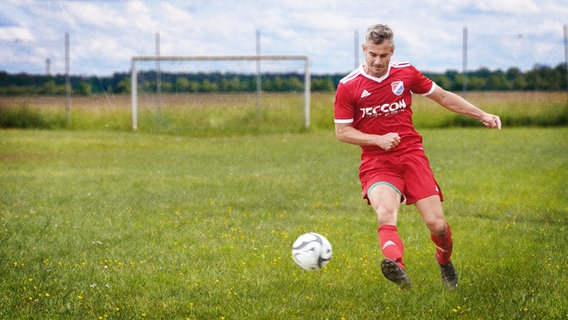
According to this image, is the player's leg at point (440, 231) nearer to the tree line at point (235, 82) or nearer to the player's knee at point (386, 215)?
the player's knee at point (386, 215)

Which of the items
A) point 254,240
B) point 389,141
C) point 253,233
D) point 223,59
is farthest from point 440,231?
point 223,59

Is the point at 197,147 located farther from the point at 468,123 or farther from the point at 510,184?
the point at 468,123

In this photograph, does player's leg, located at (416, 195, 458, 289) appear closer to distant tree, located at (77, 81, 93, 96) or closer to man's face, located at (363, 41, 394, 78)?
man's face, located at (363, 41, 394, 78)

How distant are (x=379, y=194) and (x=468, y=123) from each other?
75.5 ft

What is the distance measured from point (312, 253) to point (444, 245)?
113cm

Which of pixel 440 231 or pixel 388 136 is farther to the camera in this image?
pixel 440 231

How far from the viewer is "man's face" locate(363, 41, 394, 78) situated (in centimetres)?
577

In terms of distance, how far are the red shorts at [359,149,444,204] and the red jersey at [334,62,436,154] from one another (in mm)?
85

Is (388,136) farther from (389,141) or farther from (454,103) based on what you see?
(454,103)

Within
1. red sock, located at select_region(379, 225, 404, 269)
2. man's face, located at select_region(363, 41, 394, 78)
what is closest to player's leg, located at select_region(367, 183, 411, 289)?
red sock, located at select_region(379, 225, 404, 269)

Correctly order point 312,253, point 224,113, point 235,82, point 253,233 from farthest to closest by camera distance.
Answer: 1. point 235,82
2. point 224,113
3. point 253,233
4. point 312,253

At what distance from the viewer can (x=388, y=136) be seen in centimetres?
584

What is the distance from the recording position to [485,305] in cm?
577

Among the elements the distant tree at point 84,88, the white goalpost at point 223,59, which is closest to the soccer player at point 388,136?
the white goalpost at point 223,59
